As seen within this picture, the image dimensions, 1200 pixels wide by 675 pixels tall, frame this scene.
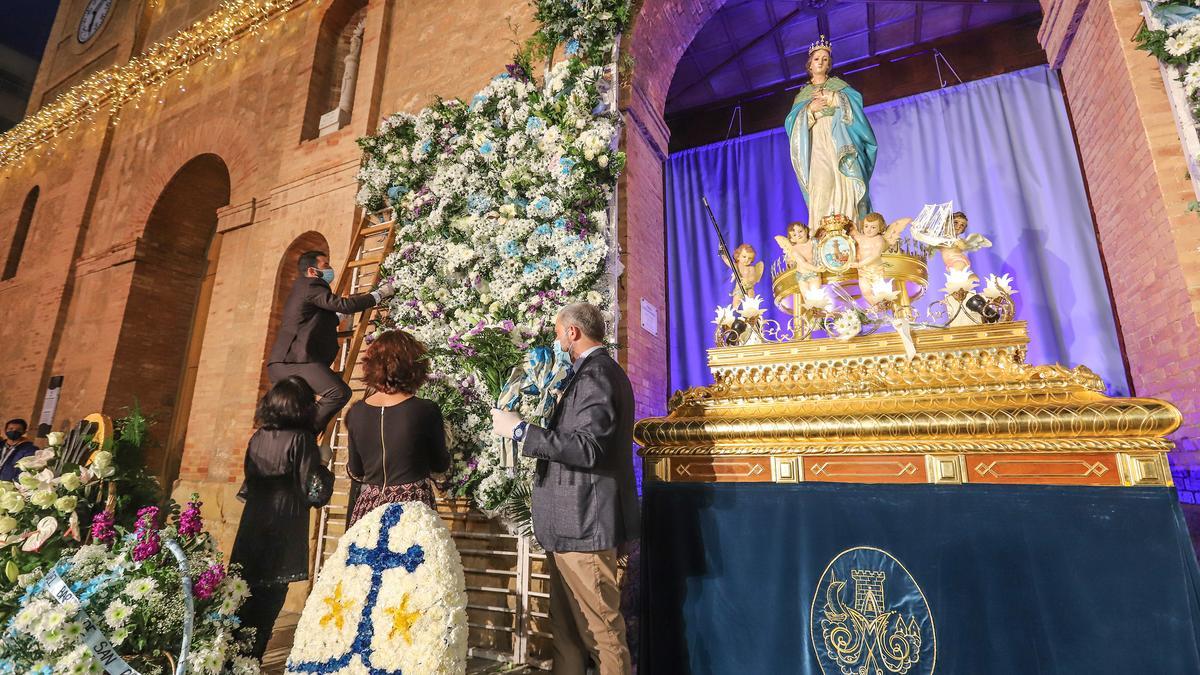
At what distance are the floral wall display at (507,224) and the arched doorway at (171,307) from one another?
5902 millimetres

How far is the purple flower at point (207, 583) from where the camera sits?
2086 millimetres

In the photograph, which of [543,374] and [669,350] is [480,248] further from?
[669,350]

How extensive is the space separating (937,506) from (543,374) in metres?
1.86

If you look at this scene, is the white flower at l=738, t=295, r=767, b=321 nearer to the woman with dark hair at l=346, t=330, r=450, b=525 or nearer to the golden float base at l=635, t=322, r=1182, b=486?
the golden float base at l=635, t=322, r=1182, b=486

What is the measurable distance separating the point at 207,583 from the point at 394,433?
84cm

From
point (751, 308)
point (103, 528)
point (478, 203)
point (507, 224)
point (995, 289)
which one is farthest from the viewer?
point (478, 203)

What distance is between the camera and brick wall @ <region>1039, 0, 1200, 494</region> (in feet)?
10.3

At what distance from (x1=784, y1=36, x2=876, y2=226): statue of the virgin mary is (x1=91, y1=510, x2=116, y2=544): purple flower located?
15.1 ft

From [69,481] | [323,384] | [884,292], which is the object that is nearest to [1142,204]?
[884,292]

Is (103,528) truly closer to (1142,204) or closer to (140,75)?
(1142,204)

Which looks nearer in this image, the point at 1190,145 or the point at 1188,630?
the point at 1188,630

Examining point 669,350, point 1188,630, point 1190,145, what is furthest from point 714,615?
point 669,350

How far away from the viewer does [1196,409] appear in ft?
10.1

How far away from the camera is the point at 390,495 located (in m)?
2.55
